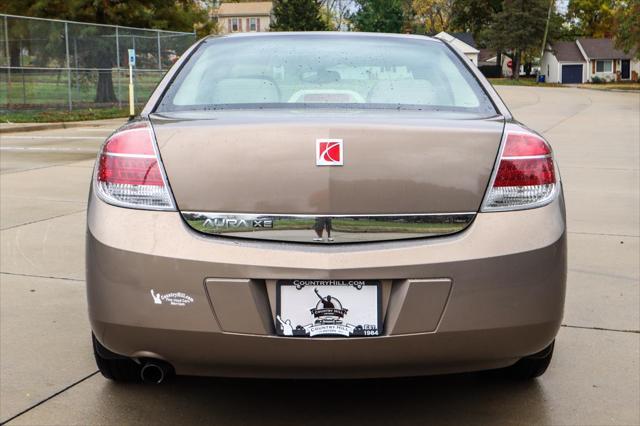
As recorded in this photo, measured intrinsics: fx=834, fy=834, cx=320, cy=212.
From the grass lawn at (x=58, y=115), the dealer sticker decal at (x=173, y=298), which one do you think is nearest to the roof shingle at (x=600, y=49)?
the grass lawn at (x=58, y=115)

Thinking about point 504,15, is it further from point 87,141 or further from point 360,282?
point 360,282

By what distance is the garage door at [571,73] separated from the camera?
96312 millimetres

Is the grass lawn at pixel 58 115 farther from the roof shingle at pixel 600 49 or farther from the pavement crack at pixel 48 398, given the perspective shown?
the roof shingle at pixel 600 49

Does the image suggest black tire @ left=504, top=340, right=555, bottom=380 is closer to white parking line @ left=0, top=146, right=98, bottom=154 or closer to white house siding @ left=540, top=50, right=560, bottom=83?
white parking line @ left=0, top=146, right=98, bottom=154

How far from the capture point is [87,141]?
50.7 ft

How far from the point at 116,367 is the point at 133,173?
927mm

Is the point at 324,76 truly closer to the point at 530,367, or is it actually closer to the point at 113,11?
the point at 530,367

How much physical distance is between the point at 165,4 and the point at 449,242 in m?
28.7

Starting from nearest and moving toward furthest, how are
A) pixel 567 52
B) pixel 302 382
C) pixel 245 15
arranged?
pixel 302 382 → pixel 567 52 → pixel 245 15

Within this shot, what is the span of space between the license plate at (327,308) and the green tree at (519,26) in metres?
94.0

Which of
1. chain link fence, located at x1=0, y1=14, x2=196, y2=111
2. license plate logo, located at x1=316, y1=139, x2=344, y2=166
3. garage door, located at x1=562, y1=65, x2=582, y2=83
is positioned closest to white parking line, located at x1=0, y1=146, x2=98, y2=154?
chain link fence, located at x1=0, y1=14, x2=196, y2=111

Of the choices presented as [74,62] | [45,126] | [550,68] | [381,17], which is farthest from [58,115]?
[550,68]

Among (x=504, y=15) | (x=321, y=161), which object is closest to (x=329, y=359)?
(x=321, y=161)

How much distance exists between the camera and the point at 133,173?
2754mm
